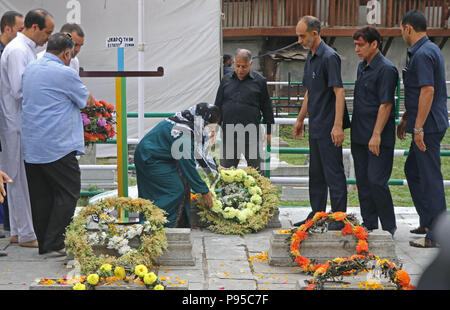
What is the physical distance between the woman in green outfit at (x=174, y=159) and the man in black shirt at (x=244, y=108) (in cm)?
92

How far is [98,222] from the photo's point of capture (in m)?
5.41

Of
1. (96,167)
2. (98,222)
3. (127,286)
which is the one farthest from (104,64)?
(127,286)

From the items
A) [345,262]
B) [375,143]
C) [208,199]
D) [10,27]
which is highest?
[10,27]

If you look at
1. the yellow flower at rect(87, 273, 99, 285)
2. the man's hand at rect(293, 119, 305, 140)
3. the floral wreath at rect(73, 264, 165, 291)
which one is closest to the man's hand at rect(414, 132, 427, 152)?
the man's hand at rect(293, 119, 305, 140)

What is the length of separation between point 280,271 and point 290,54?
1643 cm

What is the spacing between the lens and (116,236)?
5238 millimetres

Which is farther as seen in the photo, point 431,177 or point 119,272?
point 431,177

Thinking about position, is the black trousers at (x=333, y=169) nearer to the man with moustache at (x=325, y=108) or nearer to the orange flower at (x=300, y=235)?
the man with moustache at (x=325, y=108)

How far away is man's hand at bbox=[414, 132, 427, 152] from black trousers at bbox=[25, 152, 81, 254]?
2841mm

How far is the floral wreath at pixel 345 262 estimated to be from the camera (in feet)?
14.7

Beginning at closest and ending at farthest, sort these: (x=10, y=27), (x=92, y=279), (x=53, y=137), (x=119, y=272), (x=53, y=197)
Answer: (x=92, y=279)
(x=119, y=272)
(x=53, y=137)
(x=53, y=197)
(x=10, y=27)

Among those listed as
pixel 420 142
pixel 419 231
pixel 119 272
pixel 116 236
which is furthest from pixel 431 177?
pixel 119 272

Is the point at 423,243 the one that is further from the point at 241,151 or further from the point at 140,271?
the point at 140,271

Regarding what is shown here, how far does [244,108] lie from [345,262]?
2.86m
